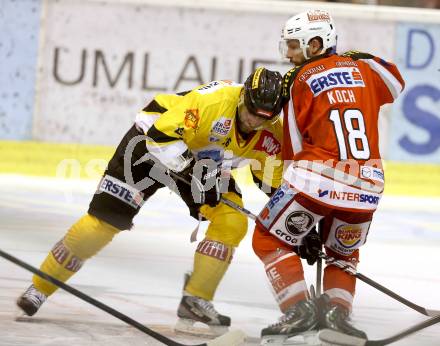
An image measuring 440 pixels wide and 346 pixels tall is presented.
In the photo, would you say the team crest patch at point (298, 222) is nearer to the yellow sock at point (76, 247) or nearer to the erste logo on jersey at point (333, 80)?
the erste logo on jersey at point (333, 80)

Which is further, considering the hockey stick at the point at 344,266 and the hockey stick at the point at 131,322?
the hockey stick at the point at 344,266

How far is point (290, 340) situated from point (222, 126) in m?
0.93

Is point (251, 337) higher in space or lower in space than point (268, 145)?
lower

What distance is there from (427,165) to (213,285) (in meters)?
5.32

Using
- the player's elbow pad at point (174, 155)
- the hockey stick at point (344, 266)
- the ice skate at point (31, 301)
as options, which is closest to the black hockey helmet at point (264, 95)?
the player's elbow pad at point (174, 155)

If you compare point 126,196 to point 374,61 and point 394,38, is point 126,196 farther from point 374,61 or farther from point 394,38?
point 394,38

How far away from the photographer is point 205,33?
10.5 meters

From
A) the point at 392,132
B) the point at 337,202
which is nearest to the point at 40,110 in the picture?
the point at 392,132

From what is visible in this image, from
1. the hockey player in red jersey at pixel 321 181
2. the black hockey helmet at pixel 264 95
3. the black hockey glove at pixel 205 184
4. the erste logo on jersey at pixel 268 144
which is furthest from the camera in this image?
the erste logo on jersey at pixel 268 144

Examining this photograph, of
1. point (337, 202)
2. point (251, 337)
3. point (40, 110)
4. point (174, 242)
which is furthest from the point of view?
point (40, 110)

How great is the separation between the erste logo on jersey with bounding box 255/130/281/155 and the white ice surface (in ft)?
2.58

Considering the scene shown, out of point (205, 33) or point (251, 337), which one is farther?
point (205, 33)

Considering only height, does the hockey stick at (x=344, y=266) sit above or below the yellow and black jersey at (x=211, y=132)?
below

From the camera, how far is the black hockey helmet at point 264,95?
198 inches
